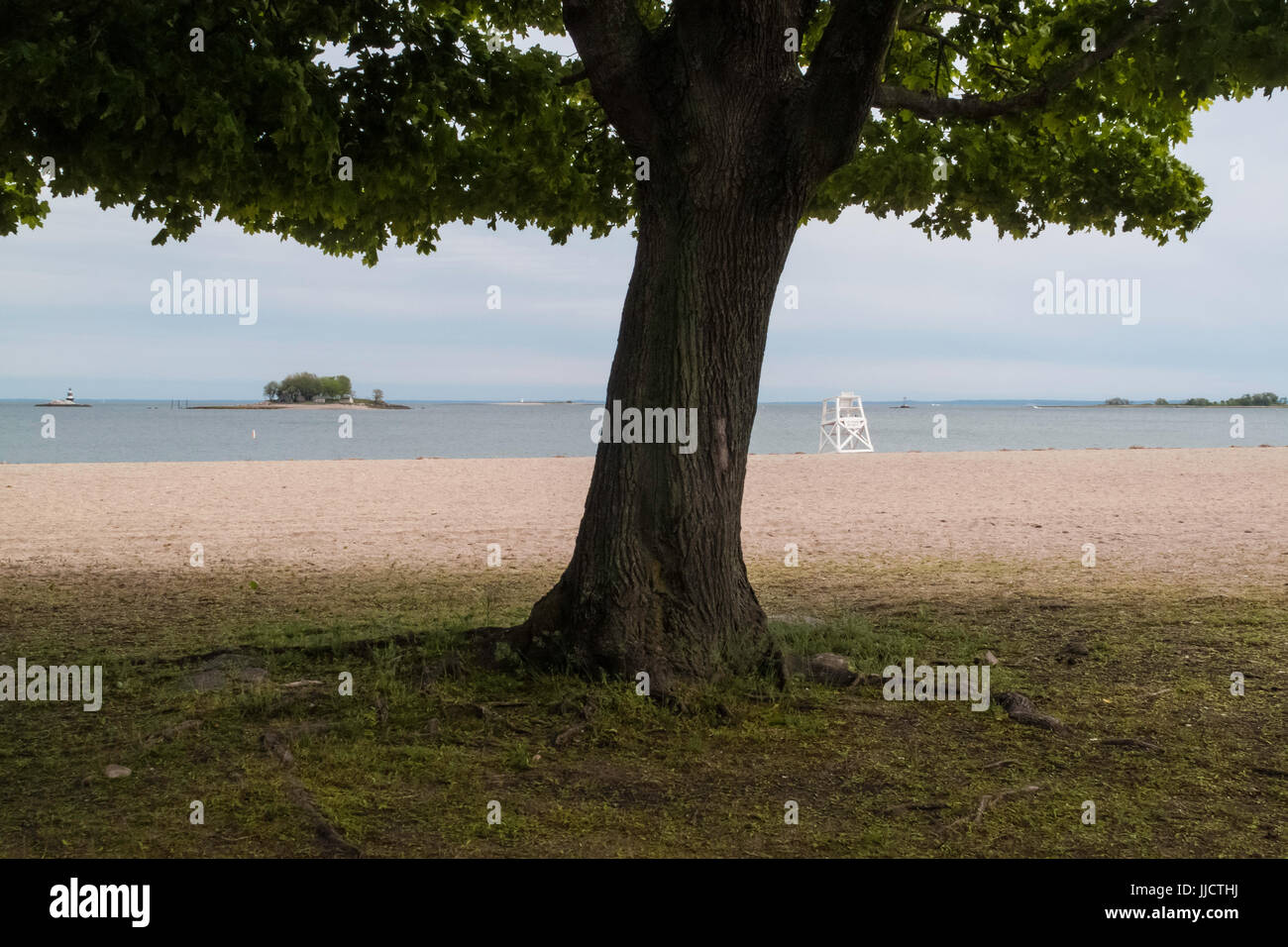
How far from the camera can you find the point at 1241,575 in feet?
40.1

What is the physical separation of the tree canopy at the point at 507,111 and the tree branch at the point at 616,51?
3 centimetres

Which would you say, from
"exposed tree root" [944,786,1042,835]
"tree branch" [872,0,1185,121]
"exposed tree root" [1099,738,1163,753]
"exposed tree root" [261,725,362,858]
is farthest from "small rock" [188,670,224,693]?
"tree branch" [872,0,1185,121]

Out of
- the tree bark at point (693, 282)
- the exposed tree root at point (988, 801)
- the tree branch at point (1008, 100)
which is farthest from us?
the tree branch at point (1008, 100)

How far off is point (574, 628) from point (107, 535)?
38.0ft

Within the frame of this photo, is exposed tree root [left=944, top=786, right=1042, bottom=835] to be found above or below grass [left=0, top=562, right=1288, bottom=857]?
below

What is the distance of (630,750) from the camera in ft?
20.5

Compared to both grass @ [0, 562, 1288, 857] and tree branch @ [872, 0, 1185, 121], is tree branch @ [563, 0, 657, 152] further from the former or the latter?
grass @ [0, 562, 1288, 857]

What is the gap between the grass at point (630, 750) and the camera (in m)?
5.08

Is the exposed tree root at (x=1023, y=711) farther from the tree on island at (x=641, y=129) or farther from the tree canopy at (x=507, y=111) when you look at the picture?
the tree canopy at (x=507, y=111)

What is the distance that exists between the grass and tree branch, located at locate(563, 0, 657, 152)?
154 inches

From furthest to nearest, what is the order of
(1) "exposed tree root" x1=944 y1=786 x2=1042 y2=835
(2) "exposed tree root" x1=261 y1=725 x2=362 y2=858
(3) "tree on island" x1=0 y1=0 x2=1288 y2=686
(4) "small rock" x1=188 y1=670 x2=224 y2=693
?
1. (4) "small rock" x1=188 y1=670 x2=224 y2=693
2. (3) "tree on island" x1=0 y1=0 x2=1288 y2=686
3. (1) "exposed tree root" x1=944 y1=786 x2=1042 y2=835
4. (2) "exposed tree root" x1=261 y1=725 x2=362 y2=858

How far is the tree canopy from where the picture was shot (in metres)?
6.73

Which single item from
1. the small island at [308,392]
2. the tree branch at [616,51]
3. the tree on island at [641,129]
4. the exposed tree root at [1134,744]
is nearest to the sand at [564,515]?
the exposed tree root at [1134,744]

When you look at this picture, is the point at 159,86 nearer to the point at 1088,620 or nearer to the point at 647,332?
the point at 647,332
